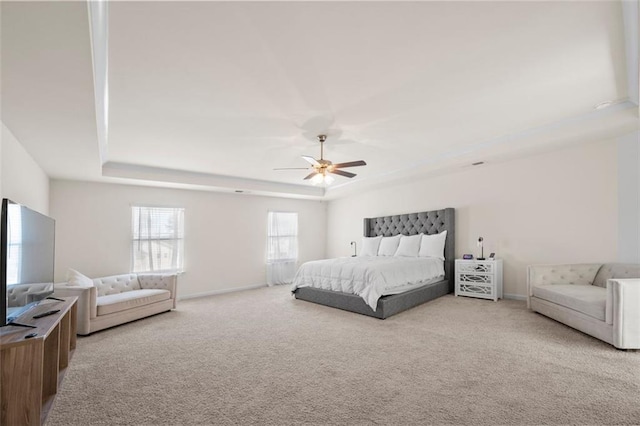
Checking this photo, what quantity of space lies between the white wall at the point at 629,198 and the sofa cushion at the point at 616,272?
31 centimetres

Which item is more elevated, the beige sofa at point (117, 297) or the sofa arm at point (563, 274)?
the sofa arm at point (563, 274)

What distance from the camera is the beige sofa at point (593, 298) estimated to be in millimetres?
2795

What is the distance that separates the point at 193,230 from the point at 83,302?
2.74m

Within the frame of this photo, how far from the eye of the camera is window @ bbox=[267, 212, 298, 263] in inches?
295

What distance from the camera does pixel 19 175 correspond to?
300cm

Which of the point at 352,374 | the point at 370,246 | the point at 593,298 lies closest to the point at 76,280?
the point at 352,374

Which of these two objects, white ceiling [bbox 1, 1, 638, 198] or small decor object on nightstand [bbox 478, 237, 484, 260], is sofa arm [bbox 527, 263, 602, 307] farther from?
white ceiling [bbox 1, 1, 638, 198]

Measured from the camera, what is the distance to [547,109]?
10.9 ft

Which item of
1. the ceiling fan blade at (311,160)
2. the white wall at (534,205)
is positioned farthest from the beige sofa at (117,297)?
the white wall at (534,205)

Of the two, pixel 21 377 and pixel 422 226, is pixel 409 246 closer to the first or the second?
pixel 422 226

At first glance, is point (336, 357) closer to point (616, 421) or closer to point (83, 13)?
point (616, 421)

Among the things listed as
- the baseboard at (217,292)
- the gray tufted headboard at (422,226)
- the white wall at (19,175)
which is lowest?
the baseboard at (217,292)

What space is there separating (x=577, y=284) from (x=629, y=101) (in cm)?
227

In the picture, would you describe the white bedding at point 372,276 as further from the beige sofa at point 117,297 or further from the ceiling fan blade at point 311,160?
the beige sofa at point 117,297
